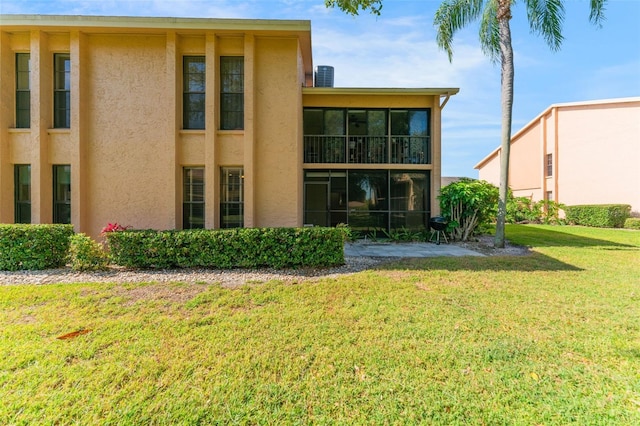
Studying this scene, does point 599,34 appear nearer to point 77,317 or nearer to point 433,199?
point 433,199

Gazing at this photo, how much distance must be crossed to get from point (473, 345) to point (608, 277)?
17.3 ft

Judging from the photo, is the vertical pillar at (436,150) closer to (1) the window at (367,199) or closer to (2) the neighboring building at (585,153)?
(1) the window at (367,199)

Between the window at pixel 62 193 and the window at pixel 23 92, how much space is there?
1.69 meters

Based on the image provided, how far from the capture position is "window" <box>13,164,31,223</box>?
861 centimetres

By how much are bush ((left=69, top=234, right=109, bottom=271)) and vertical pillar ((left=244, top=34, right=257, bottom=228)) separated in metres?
3.57

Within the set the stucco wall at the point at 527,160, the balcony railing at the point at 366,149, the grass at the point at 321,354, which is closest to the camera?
the grass at the point at 321,354

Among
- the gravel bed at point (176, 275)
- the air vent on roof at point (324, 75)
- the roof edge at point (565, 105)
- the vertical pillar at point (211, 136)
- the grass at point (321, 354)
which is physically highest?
the roof edge at point (565, 105)

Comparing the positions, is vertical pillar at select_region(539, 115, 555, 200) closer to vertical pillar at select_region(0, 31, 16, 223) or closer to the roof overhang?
the roof overhang

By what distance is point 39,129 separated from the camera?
27.3ft

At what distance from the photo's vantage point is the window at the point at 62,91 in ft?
28.5

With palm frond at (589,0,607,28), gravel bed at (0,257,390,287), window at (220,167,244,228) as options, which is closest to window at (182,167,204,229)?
window at (220,167,244,228)

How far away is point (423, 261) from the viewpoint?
762cm

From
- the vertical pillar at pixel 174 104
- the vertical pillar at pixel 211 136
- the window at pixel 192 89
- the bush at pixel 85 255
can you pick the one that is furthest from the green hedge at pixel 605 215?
the bush at pixel 85 255

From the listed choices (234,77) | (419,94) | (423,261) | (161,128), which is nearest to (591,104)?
(419,94)
